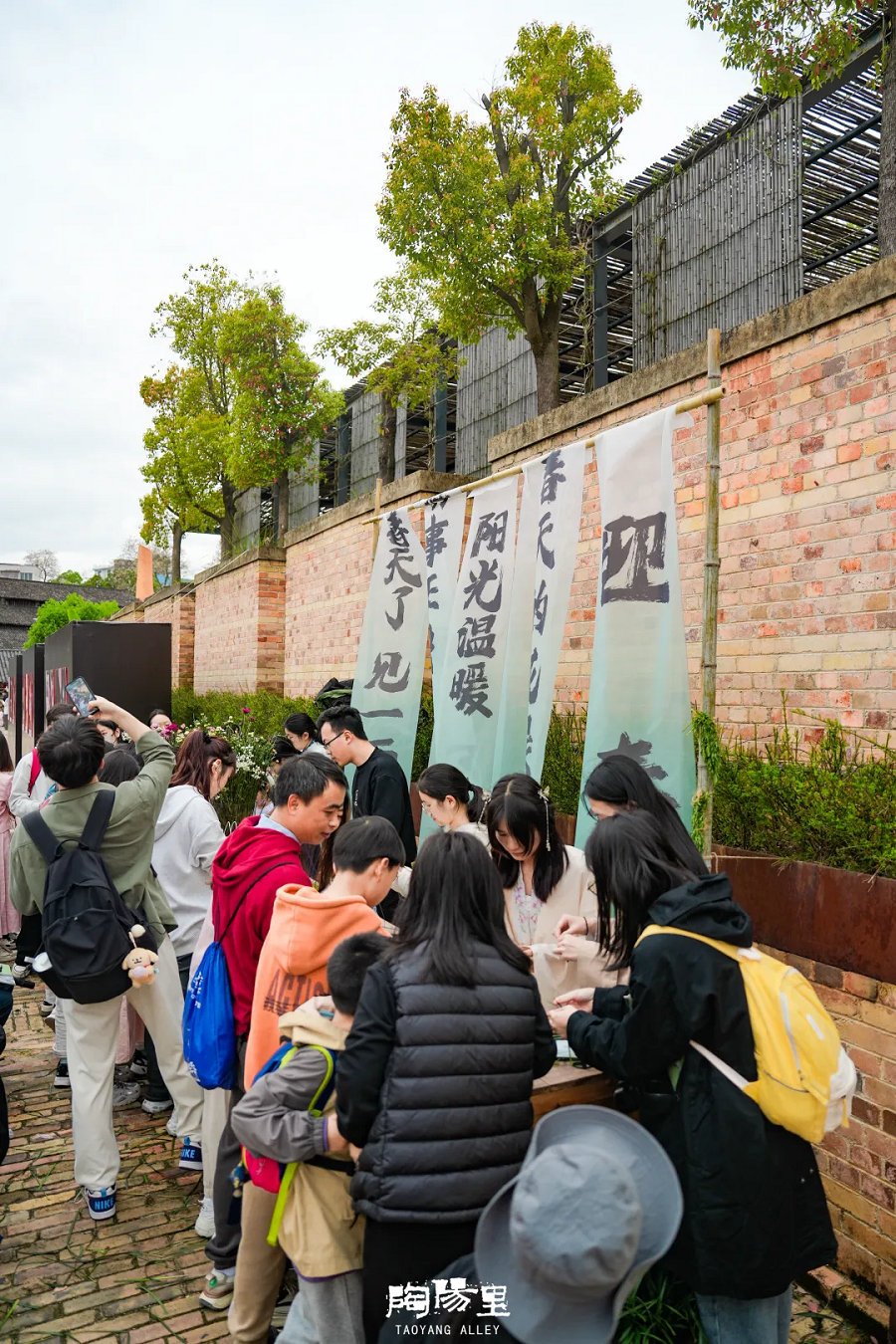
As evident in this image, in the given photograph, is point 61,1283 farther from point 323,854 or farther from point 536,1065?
point 536,1065

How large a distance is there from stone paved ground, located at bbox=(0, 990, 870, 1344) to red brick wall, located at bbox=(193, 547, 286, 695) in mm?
7531

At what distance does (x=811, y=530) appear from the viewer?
4.23 meters

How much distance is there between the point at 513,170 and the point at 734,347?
4476 mm

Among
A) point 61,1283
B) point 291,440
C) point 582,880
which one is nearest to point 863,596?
point 582,880

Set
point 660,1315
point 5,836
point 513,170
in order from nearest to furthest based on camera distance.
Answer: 1. point 660,1315
2. point 5,836
3. point 513,170

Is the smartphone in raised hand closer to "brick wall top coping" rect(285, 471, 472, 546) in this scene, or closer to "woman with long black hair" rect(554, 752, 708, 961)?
"woman with long black hair" rect(554, 752, 708, 961)

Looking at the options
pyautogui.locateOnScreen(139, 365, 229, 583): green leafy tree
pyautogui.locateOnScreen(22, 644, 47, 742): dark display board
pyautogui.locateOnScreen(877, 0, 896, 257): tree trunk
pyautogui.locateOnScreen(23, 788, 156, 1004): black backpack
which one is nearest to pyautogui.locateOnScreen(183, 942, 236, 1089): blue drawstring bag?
pyautogui.locateOnScreen(23, 788, 156, 1004): black backpack

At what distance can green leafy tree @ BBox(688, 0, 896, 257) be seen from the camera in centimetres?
547

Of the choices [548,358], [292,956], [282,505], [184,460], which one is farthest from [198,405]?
[292,956]

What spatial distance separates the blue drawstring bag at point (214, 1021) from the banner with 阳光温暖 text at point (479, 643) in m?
2.18

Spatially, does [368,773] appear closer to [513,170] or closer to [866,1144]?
[866,1144]

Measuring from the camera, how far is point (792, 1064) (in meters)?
2.03

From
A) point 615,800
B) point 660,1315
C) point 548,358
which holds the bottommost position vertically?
point 660,1315

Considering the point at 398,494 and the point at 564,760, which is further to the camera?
the point at 398,494
